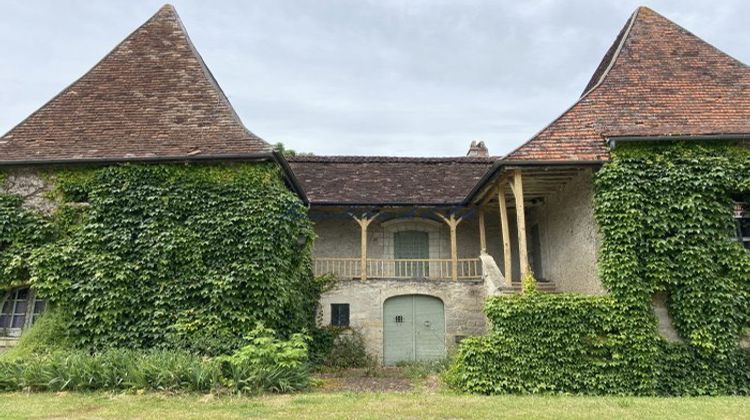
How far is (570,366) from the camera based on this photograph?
8305mm

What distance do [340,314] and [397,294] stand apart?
65.1 inches

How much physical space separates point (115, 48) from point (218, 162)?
5.14m

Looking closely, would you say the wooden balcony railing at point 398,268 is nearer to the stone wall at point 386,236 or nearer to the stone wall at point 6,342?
the stone wall at point 386,236

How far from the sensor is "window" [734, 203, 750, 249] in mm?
8961

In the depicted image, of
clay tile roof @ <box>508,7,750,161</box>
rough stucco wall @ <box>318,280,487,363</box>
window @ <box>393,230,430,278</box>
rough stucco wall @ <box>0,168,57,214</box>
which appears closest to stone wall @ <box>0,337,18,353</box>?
rough stucco wall @ <box>0,168,57,214</box>

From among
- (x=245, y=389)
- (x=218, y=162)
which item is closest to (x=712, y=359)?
(x=245, y=389)

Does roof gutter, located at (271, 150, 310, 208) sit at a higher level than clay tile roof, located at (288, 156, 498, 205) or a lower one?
lower

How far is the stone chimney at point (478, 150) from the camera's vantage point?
19922mm

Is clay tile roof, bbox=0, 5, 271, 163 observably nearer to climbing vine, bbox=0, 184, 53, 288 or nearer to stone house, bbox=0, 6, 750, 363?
stone house, bbox=0, 6, 750, 363

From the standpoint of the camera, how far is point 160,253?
914 cm

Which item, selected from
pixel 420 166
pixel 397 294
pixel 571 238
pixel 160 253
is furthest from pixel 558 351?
pixel 420 166

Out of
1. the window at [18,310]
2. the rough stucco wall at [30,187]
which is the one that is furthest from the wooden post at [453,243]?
the window at [18,310]

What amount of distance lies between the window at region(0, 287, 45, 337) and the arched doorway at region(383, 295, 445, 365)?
7967mm

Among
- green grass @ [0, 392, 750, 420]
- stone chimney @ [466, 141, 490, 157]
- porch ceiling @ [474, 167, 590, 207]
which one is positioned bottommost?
green grass @ [0, 392, 750, 420]
